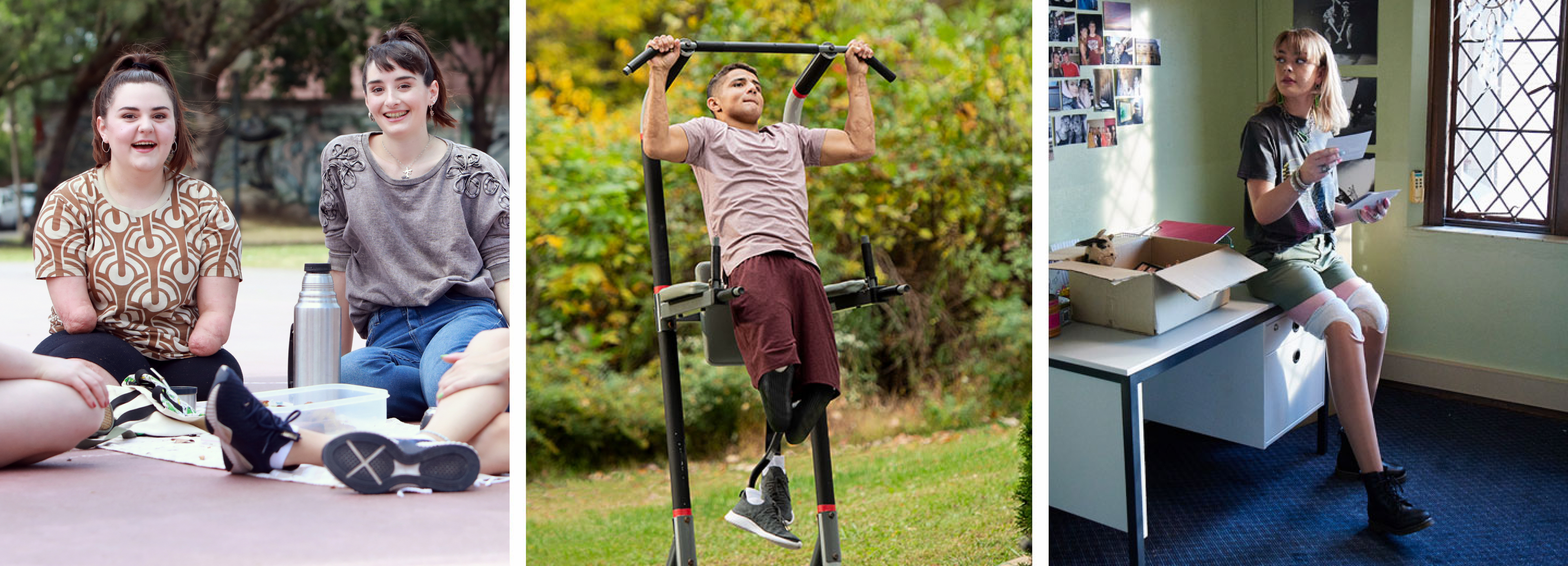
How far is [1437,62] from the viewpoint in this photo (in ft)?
10.4

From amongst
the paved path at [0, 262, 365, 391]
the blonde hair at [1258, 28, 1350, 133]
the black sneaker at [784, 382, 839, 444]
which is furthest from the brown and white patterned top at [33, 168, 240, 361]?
the blonde hair at [1258, 28, 1350, 133]

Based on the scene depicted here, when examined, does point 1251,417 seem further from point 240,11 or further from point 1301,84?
point 240,11

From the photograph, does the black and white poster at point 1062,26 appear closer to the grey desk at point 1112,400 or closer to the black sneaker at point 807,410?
the grey desk at point 1112,400

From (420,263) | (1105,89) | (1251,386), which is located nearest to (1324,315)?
(1251,386)

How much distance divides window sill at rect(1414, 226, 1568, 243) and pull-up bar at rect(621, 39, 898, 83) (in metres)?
1.86

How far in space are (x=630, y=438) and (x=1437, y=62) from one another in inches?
111

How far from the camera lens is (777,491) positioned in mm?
2447

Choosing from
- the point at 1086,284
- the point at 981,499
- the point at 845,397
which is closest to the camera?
the point at 1086,284

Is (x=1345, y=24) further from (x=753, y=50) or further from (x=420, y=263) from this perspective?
(x=420, y=263)

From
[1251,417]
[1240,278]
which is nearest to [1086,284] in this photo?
[1240,278]

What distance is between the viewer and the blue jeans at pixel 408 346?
2.69 meters

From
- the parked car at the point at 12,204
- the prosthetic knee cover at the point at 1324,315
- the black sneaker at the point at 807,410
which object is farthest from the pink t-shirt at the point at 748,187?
the parked car at the point at 12,204

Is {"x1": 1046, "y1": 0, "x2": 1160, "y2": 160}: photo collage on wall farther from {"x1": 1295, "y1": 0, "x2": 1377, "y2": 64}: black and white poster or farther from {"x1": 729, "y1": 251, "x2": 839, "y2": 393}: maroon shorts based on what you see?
{"x1": 729, "y1": 251, "x2": 839, "y2": 393}: maroon shorts

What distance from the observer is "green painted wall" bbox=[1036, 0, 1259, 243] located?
10.4ft
